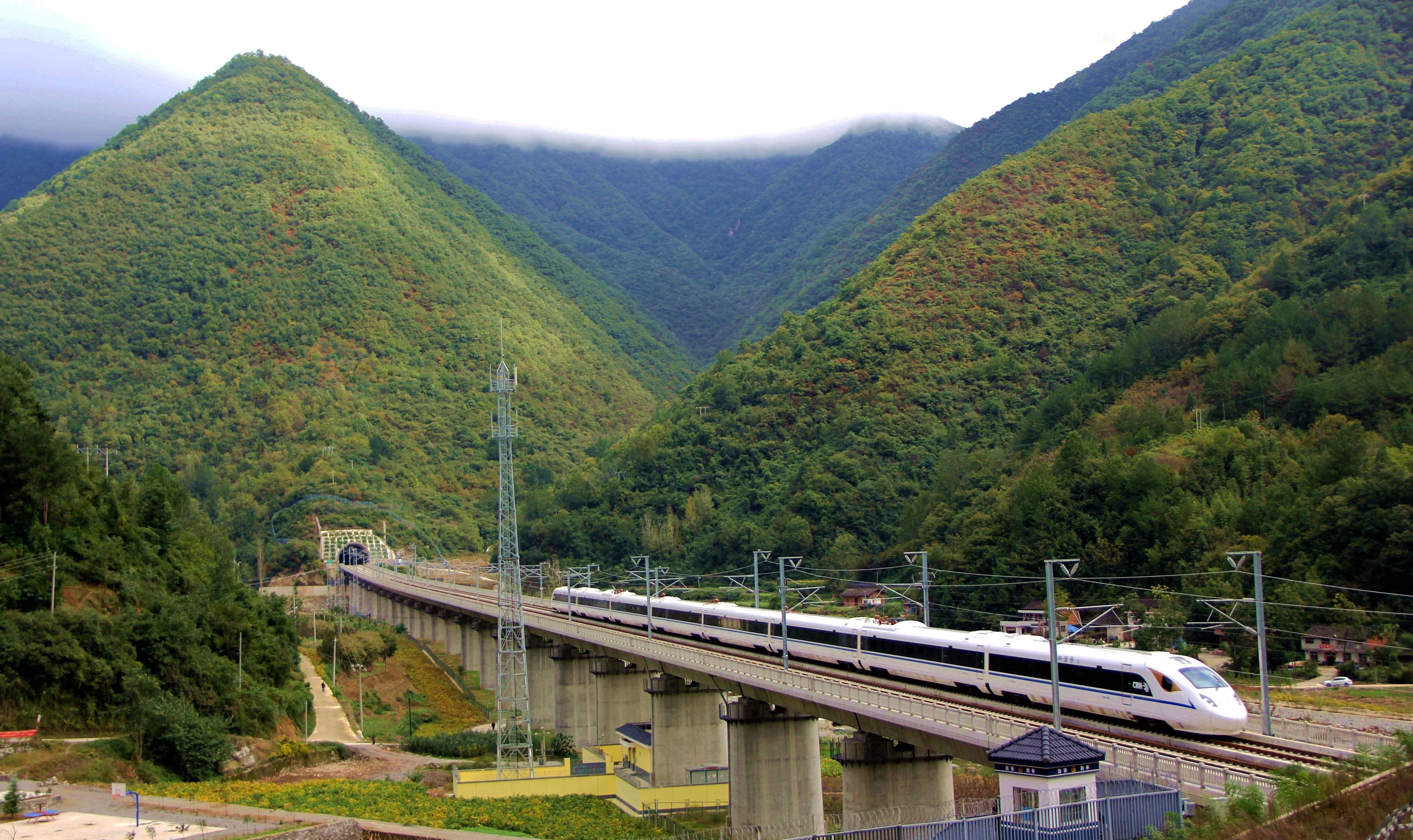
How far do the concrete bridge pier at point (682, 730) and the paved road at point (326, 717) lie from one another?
50.7 feet

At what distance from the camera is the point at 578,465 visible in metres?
157

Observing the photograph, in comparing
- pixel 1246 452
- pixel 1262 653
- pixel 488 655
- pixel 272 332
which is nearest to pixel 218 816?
pixel 1262 653

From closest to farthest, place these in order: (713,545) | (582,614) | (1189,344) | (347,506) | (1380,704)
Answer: (1380,704)
(582,614)
(1189,344)
(713,545)
(347,506)

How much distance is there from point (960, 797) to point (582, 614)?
38893 mm

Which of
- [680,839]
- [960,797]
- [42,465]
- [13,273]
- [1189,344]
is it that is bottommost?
[960,797]

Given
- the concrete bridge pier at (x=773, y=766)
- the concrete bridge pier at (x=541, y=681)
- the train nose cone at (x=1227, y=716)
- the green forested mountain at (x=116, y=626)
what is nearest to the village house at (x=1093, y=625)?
the concrete bridge pier at (x=773, y=766)

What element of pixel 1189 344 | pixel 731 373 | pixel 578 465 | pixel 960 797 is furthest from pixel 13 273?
pixel 960 797

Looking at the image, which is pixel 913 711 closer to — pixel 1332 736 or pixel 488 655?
pixel 1332 736

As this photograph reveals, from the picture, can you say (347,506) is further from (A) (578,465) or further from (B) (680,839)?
(B) (680,839)

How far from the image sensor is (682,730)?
160 ft

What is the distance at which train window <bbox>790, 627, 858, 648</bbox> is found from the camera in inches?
1647

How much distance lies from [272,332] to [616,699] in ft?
378

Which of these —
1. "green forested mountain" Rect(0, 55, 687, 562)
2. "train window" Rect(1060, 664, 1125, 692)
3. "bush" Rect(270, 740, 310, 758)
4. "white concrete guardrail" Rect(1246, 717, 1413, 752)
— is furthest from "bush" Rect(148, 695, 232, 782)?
"green forested mountain" Rect(0, 55, 687, 562)

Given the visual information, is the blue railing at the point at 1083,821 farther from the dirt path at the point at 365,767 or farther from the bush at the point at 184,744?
the bush at the point at 184,744
